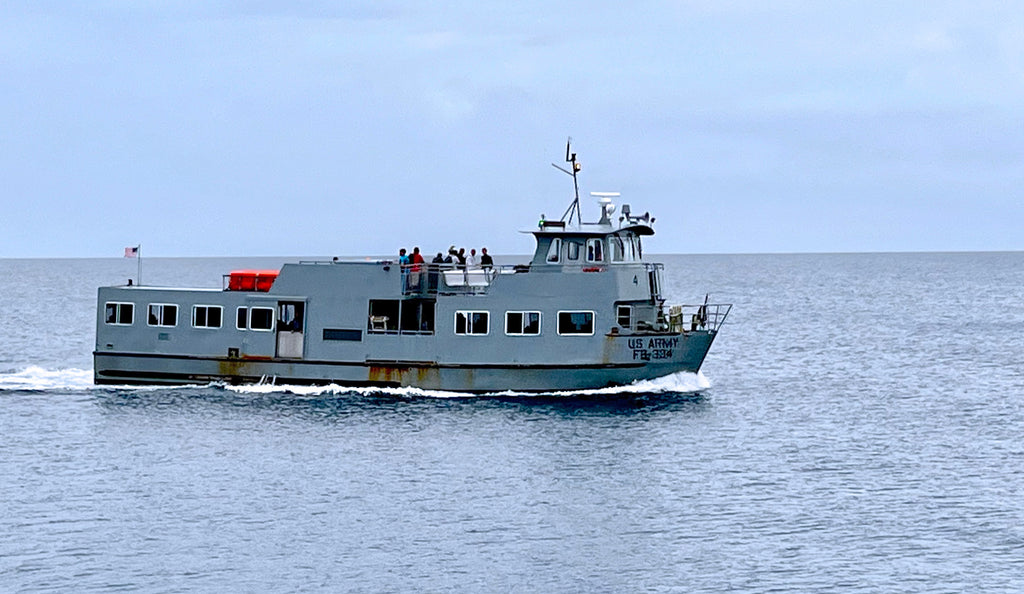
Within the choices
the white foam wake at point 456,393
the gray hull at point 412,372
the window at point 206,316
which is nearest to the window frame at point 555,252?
the gray hull at point 412,372

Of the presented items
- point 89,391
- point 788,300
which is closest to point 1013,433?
point 89,391

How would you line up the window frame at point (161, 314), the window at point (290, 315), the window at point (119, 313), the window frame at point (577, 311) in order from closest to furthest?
the window frame at point (577, 311) → the window at point (290, 315) → the window frame at point (161, 314) → the window at point (119, 313)

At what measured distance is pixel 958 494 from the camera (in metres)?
38.0

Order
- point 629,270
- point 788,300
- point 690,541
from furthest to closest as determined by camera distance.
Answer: point 788,300, point 629,270, point 690,541

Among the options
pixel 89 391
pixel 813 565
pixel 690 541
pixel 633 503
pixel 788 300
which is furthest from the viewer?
pixel 788 300

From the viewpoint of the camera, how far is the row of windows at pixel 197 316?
5241 cm

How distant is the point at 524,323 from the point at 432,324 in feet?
11.4

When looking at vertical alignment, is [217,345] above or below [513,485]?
above

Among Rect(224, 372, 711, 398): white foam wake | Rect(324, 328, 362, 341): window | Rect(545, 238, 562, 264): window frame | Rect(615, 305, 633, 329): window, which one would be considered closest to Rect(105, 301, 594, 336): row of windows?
Rect(324, 328, 362, 341): window

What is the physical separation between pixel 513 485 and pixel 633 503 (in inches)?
138

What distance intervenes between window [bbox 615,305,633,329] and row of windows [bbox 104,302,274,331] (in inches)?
493

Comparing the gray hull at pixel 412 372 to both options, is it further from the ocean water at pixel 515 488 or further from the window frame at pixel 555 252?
the window frame at pixel 555 252

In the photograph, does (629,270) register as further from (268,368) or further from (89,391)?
(89,391)

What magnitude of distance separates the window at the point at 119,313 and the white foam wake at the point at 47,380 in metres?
3.35
